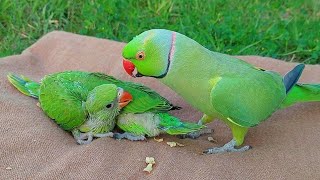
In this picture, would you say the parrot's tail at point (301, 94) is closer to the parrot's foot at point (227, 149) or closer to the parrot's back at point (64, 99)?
the parrot's foot at point (227, 149)

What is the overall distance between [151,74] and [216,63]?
0.23 meters

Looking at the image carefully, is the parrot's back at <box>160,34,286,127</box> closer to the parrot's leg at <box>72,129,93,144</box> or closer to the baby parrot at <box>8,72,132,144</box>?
the baby parrot at <box>8,72,132,144</box>

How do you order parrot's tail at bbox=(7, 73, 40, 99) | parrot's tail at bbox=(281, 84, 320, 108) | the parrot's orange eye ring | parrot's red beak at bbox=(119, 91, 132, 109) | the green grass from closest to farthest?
the parrot's orange eye ring → parrot's red beak at bbox=(119, 91, 132, 109) → parrot's tail at bbox=(281, 84, 320, 108) → parrot's tail at bbox=(7, 73, 40, 99) → the green grass

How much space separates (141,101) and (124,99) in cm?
7

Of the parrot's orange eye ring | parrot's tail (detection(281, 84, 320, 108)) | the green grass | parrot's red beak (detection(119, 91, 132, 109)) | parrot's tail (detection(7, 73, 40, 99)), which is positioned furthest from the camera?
the green grass

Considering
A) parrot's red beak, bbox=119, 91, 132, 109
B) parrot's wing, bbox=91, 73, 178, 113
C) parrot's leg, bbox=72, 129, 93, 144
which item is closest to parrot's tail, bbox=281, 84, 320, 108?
parrot's wing, bbox=91, 73, 178, 113

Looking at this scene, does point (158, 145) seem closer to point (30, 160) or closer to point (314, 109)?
point (30, 160)

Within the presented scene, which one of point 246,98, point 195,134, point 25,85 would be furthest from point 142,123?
point 25,85

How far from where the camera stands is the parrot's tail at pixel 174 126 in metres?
1.97

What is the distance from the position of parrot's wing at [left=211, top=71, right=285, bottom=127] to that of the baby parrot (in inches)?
13.4

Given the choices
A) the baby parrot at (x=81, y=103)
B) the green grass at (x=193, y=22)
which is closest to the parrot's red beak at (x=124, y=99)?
the baby parrot at (x=81, y=103)

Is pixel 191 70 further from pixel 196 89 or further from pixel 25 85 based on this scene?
pixel 25 85

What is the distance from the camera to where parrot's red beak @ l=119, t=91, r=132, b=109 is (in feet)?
6.53

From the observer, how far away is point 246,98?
1911 mm
